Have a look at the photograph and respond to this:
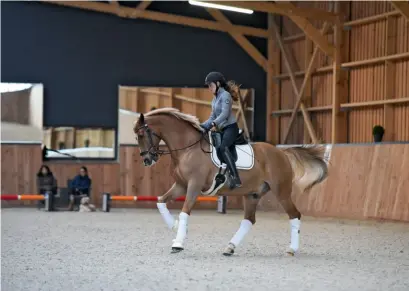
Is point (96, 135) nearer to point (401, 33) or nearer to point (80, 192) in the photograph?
point (80, 192)

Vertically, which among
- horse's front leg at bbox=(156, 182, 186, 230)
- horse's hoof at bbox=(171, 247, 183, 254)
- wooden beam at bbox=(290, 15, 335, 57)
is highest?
wooden beam at bbox=(290, 15, 335, 57)

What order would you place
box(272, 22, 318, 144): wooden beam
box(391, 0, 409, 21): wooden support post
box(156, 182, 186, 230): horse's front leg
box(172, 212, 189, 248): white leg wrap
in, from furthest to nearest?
box(272, 22, 318, 144): wooden beam, box(391, 0, 409, 21): wooden support post, box(156, 182, 186, 230): horse's front leg, box(172, 212, 189, 248): white leg wrap

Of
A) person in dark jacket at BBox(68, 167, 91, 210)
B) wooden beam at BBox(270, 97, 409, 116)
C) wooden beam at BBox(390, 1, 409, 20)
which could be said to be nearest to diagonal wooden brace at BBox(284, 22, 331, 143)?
wooden beam at BBox(270, 97, 409, 116)

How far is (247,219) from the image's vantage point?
868 cm

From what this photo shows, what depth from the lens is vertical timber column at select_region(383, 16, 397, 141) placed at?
16734 mm

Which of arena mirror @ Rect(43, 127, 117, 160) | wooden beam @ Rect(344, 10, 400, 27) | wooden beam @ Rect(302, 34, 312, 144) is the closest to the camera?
wooden beam @ Rect(344, 10, 400, 27)

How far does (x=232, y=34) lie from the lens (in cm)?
2155

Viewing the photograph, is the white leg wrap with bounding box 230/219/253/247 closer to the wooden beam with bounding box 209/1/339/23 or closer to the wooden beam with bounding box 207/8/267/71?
the wooden beam with bounding box 209/1/339/23

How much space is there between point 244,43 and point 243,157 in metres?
13.1

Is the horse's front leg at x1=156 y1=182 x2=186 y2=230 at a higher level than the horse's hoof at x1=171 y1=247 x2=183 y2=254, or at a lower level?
higher

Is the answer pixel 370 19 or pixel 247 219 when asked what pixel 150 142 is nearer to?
pixel 247 219

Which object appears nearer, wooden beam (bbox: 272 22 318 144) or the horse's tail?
the horse's tail

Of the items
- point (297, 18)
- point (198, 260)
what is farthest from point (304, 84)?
point (198, 260)

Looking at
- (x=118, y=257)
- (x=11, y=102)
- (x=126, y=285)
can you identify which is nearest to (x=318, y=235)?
(x=118, y=257)
